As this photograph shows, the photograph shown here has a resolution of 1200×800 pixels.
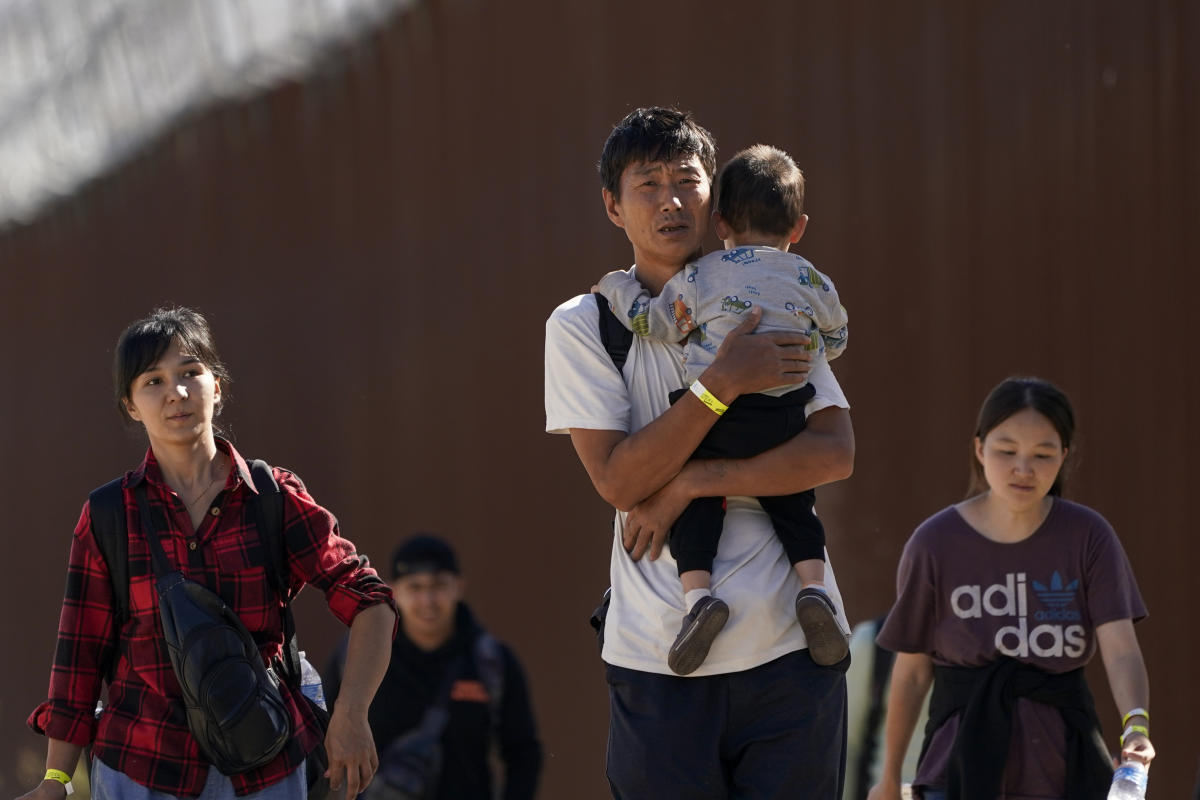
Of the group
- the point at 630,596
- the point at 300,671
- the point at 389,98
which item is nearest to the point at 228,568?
the point at 300,671

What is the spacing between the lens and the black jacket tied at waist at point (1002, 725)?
9.86 feet

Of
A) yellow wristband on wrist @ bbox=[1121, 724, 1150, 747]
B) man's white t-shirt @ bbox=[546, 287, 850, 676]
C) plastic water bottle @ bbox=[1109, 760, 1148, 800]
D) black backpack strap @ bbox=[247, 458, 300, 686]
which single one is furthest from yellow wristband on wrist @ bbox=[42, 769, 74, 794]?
yellow wristband on wrist @ bbox=[1121, 724, 1150, 747]

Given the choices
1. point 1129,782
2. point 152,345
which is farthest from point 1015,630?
point 152,345

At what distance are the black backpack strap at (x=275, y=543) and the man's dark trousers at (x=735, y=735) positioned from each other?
31.8 inches

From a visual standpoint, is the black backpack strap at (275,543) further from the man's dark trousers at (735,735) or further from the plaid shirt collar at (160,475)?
the man's dark trousers at (735,735)

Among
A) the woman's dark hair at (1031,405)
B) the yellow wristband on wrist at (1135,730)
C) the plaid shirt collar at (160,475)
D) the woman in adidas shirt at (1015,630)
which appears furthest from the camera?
the woman's dark hair at (1031,405)

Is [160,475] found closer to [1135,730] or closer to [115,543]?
[115,543]

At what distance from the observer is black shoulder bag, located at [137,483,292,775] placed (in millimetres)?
2561

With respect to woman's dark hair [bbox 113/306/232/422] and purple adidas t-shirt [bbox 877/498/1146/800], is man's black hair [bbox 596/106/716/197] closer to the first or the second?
woman's dark hair [bbox 113/306/232/422]

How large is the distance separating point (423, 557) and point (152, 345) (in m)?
1.85

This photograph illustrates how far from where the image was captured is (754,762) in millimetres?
2373

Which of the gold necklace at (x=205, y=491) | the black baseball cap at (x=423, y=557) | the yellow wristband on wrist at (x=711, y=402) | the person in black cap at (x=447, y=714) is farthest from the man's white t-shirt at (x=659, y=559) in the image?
the black baseball cap at (x=423, y=557)

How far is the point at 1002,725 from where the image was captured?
304cm

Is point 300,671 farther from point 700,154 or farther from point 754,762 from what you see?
point 700,154
